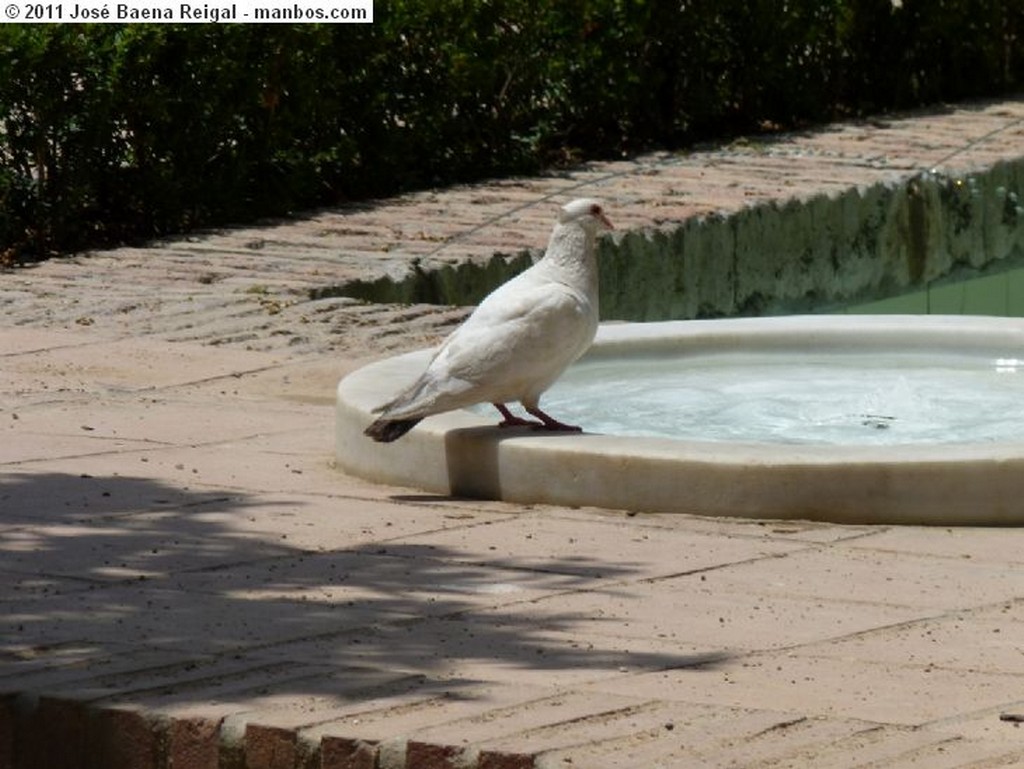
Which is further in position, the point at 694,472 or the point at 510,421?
the point at 510,421

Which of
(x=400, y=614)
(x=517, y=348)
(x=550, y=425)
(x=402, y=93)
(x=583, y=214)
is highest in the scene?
(x=402, y=93)

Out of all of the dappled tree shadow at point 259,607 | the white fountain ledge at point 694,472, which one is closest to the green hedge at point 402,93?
the white fountain ledge at point 694,472

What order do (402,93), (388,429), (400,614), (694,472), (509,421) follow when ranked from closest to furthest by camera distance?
(400,614), (694,472), (388,429), (509,421), (402,93)

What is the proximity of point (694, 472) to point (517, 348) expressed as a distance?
69 centimetres

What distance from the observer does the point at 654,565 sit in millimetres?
6664

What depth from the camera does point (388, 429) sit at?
25.0 ft

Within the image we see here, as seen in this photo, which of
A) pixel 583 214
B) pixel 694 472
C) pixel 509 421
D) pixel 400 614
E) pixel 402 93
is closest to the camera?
pixel 400 614

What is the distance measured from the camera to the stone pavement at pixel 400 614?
5023 mm

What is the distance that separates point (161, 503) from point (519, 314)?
1165 millimetres

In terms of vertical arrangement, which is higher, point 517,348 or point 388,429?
point 517,348

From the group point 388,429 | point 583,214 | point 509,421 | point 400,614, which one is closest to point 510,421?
point 509,421

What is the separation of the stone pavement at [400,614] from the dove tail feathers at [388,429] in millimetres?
188

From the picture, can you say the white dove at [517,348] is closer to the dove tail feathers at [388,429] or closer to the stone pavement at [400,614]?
the dove tail feathers at [388,429]

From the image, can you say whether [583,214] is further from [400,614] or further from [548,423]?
[400,614]
